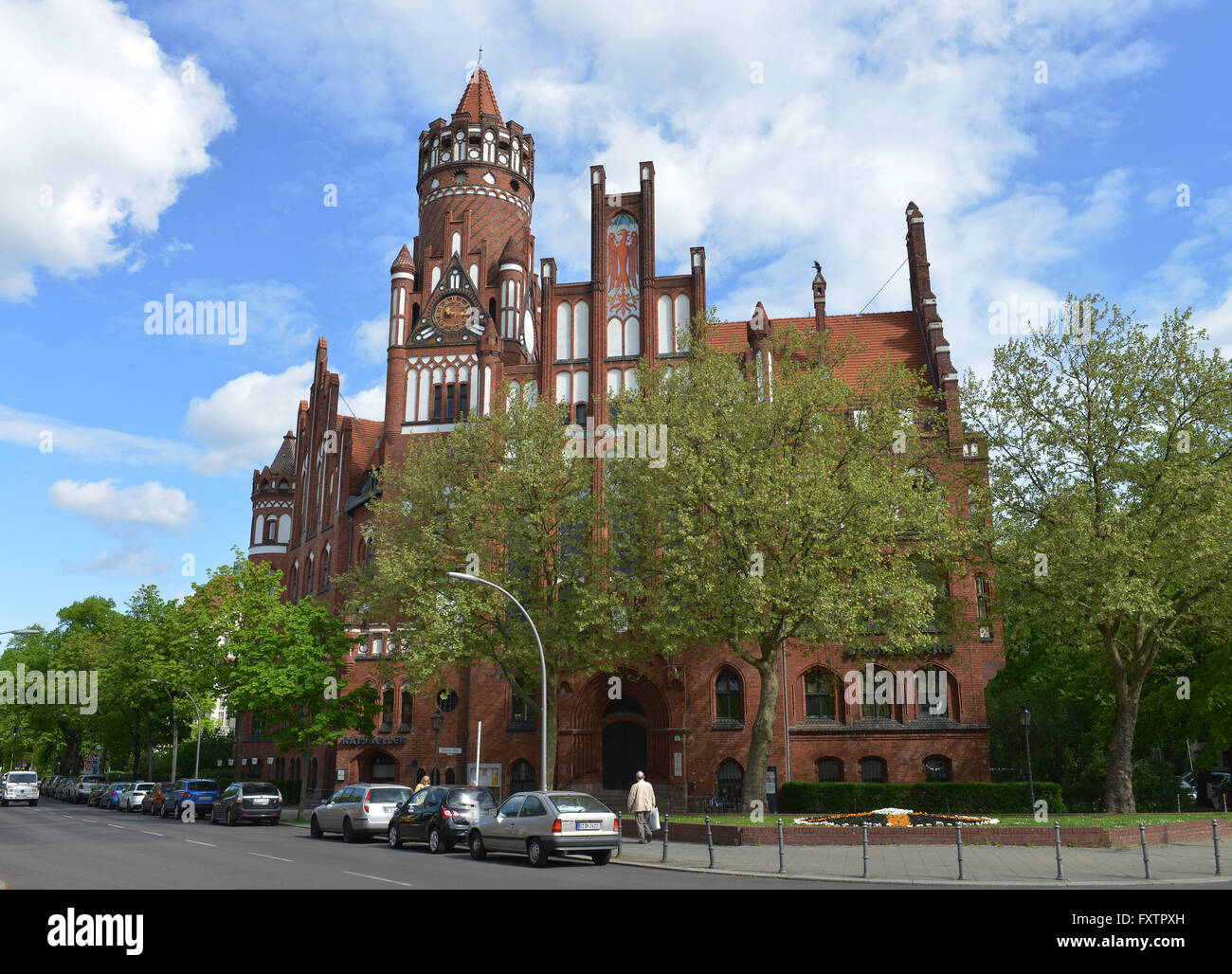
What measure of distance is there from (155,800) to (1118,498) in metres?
41.1

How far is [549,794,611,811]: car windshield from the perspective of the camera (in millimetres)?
18859

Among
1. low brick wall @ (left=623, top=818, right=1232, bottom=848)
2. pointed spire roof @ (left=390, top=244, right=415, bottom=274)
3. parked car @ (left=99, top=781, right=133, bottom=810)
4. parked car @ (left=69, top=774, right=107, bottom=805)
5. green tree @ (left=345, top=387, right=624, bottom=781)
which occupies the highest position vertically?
pointed spire roof @ (left=390, top=244, right=415, bottom=274)

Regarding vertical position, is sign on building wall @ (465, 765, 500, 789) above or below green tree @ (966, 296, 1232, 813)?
below

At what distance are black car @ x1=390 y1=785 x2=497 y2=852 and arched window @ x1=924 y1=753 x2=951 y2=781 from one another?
1897cm

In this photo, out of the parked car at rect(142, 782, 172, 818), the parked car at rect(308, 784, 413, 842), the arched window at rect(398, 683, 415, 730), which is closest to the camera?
the parked car at rect(308, 784, 413, 842)

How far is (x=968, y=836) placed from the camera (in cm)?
2078

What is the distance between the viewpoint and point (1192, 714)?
3606 centimetres

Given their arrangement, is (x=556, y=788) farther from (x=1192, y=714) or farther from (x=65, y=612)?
(x=65, y=612)

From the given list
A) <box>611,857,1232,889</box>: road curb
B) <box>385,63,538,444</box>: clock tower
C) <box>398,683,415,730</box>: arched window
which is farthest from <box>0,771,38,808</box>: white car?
<box>611,857,1232,889</box>: road curb

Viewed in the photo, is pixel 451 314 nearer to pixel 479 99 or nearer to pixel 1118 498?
pixel 479 99

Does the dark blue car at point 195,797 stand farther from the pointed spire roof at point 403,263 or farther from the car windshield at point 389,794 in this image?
the pointed spire roof at point 403,263

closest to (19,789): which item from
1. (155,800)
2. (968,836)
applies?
(155,800)

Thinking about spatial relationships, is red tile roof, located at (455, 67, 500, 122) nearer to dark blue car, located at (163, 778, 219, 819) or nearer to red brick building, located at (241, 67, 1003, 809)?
red brick building, located at (241, 67, 1003, 809)

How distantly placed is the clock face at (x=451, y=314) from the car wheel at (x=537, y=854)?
30.6 metres
